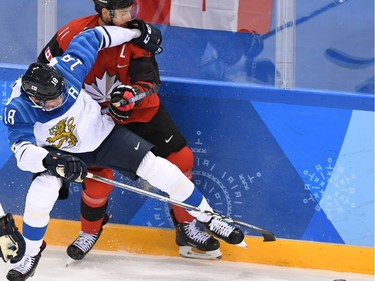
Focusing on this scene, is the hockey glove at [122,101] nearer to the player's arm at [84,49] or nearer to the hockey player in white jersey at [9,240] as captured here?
the player's arm at [84,49]

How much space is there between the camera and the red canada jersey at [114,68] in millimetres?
4164

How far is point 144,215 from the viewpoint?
15.0ft

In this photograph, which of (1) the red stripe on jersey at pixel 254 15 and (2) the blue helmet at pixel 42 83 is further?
(1) the red stripe on jersey at pixel 254 15

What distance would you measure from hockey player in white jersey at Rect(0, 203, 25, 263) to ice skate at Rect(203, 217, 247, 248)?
98cm

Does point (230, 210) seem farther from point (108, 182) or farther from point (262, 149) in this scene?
point (108, 182)

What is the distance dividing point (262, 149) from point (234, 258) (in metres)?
0.50

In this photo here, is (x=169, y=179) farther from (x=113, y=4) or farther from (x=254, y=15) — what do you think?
(x=254, y=15)

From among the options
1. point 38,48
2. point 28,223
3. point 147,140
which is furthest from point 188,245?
point 38,48

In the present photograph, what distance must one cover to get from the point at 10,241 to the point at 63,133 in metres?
0.66

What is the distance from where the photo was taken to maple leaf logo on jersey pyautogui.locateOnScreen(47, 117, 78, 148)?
393cm

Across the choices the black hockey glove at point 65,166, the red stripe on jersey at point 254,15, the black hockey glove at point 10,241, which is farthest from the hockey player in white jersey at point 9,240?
the red stripe on jersey at point 254,15

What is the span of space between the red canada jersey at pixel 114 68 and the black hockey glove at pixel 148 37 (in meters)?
0.03

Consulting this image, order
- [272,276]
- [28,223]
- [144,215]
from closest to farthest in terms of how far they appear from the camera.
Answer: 1. [28,223]
2. [272,276]
3. [144,215]

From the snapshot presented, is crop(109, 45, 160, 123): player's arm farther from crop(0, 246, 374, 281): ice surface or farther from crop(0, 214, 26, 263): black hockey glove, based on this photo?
crop(0, 214, 26, 263): black hockey glove
